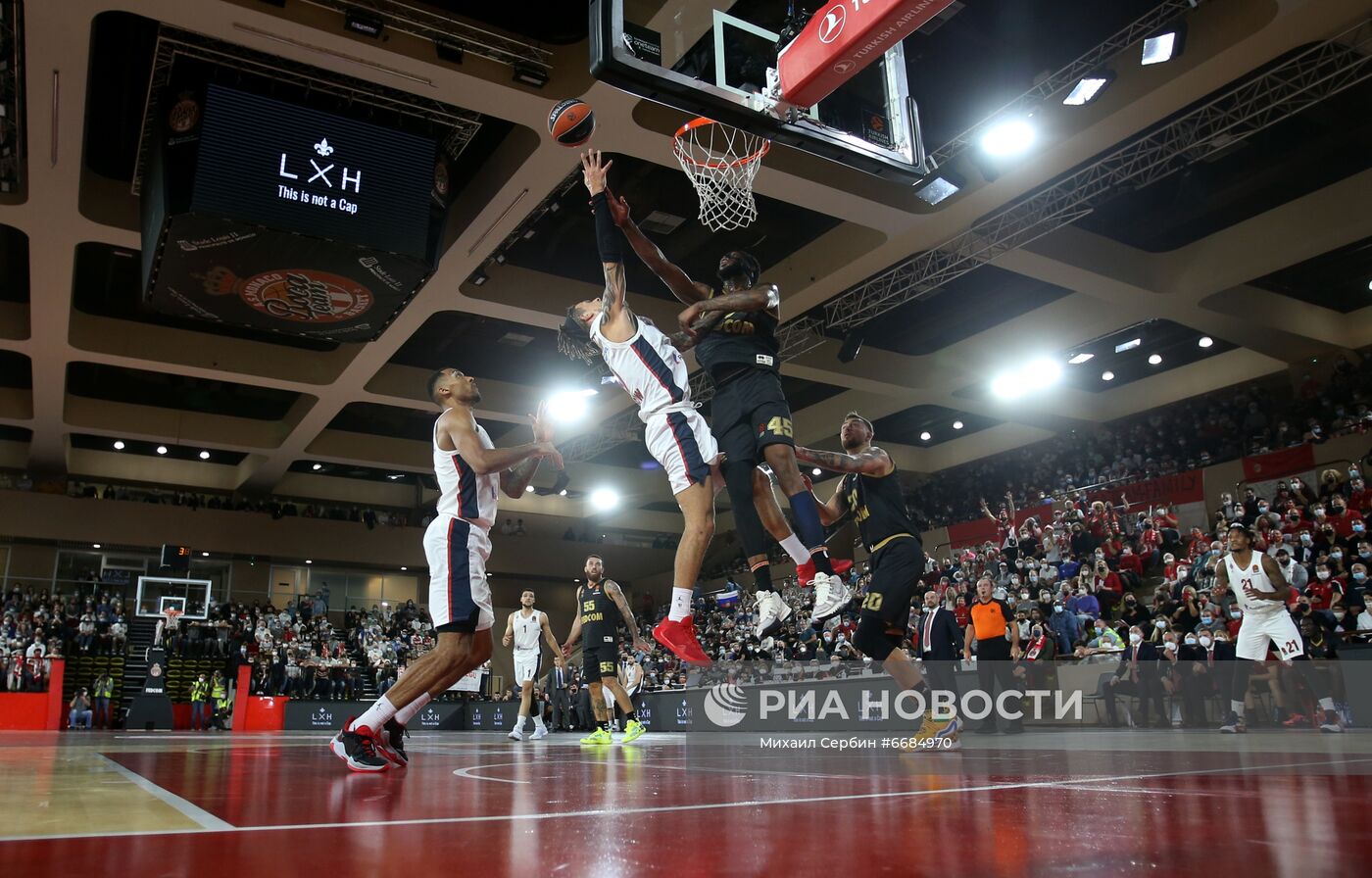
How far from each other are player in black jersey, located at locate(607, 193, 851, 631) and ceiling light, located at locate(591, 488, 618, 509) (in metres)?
24.5

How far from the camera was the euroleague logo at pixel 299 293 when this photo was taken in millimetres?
10117

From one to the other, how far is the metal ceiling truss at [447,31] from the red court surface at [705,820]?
7873 millimetres

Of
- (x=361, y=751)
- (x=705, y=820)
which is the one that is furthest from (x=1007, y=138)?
(x=705, y=820)

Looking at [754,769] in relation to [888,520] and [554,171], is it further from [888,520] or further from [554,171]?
[554,171]

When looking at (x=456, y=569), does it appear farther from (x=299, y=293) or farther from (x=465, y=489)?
(x=299, y=293)

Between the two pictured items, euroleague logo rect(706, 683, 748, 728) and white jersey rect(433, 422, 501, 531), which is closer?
white jersey rect(433, 422, 501, 531)

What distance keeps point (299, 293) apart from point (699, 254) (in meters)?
7.12

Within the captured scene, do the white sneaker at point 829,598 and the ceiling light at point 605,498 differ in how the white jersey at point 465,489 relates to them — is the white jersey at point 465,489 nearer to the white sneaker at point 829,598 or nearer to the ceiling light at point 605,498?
the white sneaker at point 829,598

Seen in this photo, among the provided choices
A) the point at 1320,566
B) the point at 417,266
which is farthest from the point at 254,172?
the point at 1320,566

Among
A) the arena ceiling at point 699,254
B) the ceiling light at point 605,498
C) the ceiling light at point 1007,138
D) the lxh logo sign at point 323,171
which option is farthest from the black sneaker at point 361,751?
the ceiling light at point 605,498

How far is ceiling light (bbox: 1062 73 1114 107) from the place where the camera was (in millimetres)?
10062

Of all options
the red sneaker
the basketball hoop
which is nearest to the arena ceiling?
the basketball hoop

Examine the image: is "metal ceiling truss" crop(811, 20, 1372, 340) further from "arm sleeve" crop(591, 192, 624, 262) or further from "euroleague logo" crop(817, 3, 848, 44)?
"arm sleeve" crop(591, 192, 624, 262)

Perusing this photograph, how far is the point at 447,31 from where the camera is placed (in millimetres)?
9922
